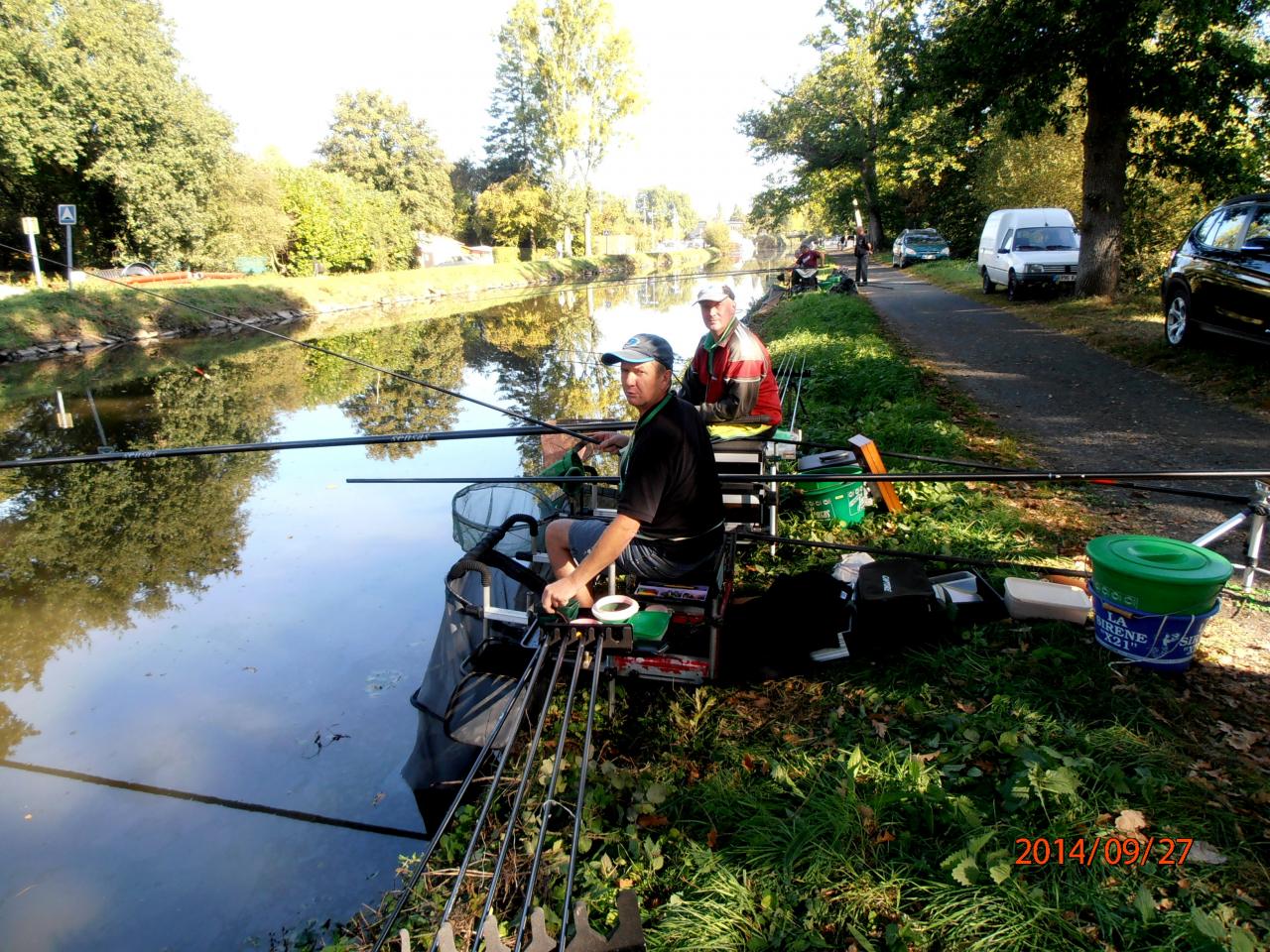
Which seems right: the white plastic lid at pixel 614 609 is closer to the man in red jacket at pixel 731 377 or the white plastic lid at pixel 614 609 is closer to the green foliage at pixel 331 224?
the man in red jacket at pixel 731 377

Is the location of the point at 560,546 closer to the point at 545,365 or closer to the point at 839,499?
the point at 839,499

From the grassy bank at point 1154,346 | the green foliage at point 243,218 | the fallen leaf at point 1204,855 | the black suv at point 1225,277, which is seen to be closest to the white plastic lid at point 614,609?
the fallen leaf at point 1204,855

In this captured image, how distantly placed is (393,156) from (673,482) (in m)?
69.1

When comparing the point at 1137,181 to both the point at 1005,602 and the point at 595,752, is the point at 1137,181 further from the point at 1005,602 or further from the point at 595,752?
the point at 595,752

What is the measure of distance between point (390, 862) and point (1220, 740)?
383 centimetres

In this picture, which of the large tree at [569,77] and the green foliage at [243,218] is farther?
the large tree at [569,77]

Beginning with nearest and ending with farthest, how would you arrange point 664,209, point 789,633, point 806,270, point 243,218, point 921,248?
point 789,633 → point 806,270 → point 921,248 → point 243,218 → point 664,209

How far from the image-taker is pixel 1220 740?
3162mm

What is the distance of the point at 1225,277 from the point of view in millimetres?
8547

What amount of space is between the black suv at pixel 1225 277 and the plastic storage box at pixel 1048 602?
6.07m

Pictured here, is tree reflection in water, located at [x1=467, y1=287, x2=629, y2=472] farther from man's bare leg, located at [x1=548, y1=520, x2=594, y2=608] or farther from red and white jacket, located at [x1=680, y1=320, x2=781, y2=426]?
man's bare leg, located at [x1=548, y1=520, x2=594, y2=608]

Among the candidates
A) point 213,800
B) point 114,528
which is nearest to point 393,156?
point 114,528

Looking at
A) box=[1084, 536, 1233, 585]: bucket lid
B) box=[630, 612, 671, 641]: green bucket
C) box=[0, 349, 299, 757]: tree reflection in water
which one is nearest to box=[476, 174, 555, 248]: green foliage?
box=[0, 349, 299, 757]: tree reflection in water

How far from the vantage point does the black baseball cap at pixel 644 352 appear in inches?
142
